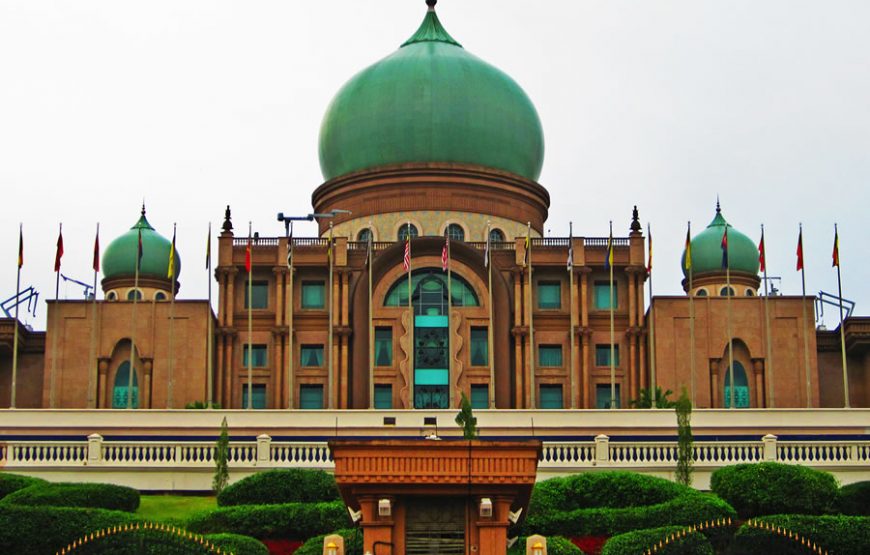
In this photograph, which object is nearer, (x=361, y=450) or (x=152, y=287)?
(x=361, y=450)

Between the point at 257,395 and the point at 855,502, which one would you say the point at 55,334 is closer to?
the point at 257,395

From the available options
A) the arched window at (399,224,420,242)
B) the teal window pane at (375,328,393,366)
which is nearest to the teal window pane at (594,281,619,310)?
the arched window at (399,224,420,242)

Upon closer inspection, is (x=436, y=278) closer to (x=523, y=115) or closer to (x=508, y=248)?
(x=508, y=248)

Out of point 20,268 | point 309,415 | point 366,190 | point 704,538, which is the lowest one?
point 704,538

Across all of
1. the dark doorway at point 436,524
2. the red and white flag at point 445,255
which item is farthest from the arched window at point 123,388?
the dark doorway at point 436,524

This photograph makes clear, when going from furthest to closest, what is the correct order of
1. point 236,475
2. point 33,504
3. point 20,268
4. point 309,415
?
point 20,268
point 309,415
point 236,475
point 33,504

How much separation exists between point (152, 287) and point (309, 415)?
23.2 m

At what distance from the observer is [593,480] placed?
38688 millimetres

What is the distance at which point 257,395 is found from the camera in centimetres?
6888

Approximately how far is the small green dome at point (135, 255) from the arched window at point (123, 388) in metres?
8.92

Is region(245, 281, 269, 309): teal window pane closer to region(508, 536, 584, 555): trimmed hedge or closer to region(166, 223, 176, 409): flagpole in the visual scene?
region(166, 223, 176, 409): flagpole

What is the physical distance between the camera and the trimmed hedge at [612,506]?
36.1 meters

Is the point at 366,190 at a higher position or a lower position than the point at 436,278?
higher

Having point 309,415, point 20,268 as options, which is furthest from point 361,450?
point 20,268
